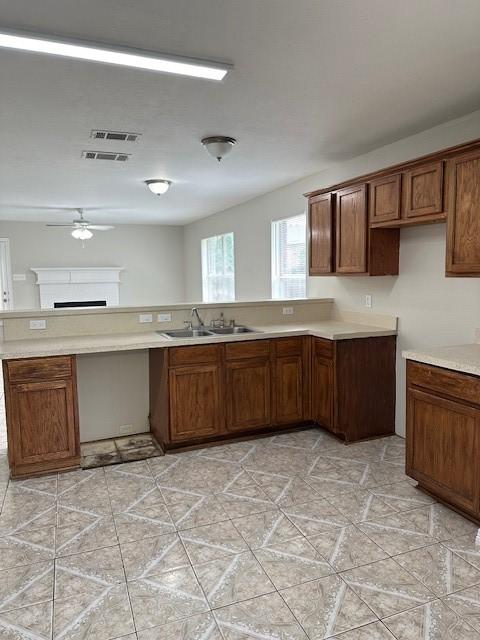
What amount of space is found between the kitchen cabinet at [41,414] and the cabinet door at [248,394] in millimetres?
1207

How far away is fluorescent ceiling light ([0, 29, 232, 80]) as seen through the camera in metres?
2.03

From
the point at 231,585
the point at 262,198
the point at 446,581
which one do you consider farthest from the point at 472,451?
the point at 262,198

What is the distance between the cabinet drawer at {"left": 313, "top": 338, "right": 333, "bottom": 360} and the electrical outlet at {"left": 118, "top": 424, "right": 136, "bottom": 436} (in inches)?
68.5

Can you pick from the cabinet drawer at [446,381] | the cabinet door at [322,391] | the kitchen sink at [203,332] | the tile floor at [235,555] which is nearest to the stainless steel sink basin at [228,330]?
the kitchen sink at [203,332]

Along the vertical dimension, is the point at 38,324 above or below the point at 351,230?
below

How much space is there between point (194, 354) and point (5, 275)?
6.17 meters

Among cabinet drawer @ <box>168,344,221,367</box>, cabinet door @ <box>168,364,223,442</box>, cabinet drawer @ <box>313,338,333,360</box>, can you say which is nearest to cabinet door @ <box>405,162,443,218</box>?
cabinet drawer @ <box>313,338,333,360</box>

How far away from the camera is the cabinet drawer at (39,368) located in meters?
3.18

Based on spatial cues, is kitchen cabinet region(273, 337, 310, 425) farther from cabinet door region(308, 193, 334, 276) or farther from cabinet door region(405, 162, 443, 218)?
cabinet door region(405, 162, 443, 218)

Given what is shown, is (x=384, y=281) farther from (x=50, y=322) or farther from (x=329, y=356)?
(x=50, y=322)

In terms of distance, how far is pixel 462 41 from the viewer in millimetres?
2145

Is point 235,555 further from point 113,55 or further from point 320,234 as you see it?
point 320,234

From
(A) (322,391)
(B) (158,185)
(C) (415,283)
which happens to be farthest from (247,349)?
(B) (158,185)

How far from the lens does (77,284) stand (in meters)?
8.79
